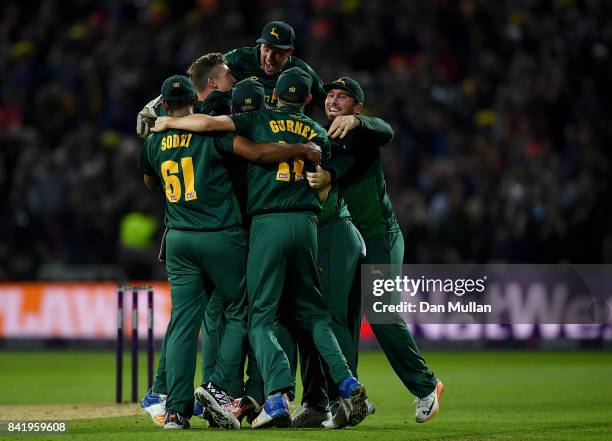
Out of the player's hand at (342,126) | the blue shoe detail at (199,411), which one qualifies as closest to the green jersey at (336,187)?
the player's hand at (342,126)

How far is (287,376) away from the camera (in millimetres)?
8344

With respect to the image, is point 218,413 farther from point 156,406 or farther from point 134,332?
point 134,332

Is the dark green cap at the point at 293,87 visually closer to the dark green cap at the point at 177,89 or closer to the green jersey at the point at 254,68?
the dark green cap at the point at 177,89

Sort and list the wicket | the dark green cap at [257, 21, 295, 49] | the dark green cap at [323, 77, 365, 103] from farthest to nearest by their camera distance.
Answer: the wicket
the dark green cap at [257, 21, 295, 49]
the dark green cap at [323, 77, 365, 103]

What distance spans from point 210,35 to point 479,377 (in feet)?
30.6

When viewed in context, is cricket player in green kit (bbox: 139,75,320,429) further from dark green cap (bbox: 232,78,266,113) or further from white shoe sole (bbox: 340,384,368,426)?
white shoe sole (bbox: 340,384,368,426)

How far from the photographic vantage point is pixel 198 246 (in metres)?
8.53

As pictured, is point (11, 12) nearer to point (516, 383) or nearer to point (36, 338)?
point (36, 338)

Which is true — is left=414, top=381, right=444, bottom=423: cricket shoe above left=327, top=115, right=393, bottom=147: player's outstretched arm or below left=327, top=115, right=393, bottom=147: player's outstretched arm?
below

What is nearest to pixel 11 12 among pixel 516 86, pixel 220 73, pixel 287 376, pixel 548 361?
pixel 516 86

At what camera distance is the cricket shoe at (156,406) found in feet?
29.1

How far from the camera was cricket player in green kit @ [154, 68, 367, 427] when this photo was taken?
842 cm

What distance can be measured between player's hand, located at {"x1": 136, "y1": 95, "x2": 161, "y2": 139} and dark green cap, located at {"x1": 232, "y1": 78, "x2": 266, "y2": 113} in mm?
690

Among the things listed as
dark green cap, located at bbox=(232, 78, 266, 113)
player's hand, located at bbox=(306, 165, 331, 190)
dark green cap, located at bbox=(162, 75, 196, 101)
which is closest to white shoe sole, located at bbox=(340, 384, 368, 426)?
player's hand, located at bbox=(306, 165, 331, 190)
